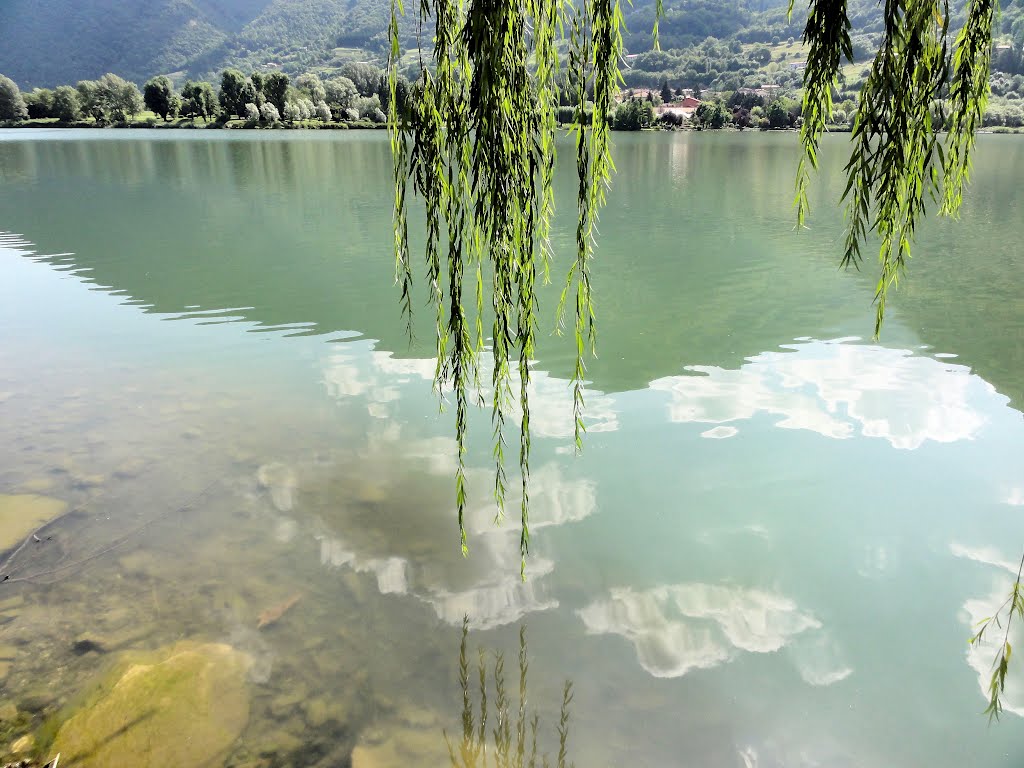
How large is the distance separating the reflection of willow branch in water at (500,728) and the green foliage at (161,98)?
174841 millimetres

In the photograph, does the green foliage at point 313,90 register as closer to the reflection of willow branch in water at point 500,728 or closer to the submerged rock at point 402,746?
the reflection of willow branch in water at point 500,728

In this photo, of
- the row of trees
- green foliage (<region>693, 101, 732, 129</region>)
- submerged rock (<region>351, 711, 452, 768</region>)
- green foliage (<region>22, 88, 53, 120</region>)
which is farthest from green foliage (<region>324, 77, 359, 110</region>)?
submerged rock (<region>351, 711, 452, 768</region>)

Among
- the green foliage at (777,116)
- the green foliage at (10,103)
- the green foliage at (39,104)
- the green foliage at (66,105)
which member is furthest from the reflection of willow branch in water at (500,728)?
the green foliage at (39,104)

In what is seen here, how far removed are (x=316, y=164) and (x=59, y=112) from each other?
12933 centimetres

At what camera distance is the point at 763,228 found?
26781 millimetres

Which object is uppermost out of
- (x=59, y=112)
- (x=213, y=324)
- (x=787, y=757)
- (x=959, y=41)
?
(x=59, y=112)

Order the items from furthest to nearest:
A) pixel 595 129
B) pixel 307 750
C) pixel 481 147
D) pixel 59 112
Result: pixel 59 112, pixel 307 750, pixel 595 129, pixel 481 147

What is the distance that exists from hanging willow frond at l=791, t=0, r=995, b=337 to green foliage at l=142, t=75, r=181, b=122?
17655 cm

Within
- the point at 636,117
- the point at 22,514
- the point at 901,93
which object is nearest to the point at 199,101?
the point at 636,117

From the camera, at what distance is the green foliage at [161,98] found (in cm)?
14900

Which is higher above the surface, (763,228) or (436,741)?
(763,228)

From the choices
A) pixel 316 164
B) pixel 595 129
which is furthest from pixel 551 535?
pixel 316 164

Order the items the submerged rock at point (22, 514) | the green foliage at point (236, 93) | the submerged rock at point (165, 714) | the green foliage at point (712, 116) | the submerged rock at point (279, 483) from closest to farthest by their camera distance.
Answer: the submerged rock at point (165, 714) → the submerged rock at point (22, 514) → the submerged rock at point (279, 483) → the green foliage at point (236, 93) → the green foliage at point (712, 116)

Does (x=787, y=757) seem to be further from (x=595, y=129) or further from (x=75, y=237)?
(x=75, y=237)
